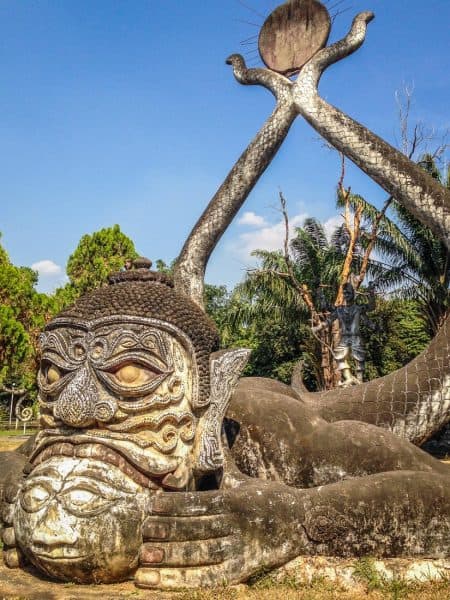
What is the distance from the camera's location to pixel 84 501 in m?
3.84

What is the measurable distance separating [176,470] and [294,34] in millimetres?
5302

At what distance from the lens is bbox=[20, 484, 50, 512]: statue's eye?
391 centimetres

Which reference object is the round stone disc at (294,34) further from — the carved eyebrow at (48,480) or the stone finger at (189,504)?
the carved eyebrow at (48,480)

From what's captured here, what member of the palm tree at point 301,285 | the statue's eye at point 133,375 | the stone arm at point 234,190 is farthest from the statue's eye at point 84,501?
the palm tree at point 301,285

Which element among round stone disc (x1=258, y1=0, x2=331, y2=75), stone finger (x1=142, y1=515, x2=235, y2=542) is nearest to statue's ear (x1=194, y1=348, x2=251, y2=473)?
stone finger (x1=142, y1=515, x2=235, y2=542)

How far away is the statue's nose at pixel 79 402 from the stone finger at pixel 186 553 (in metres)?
0.86

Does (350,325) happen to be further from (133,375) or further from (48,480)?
(48,480)

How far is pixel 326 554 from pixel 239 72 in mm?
5776

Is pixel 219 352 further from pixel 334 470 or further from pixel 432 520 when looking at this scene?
pixel 432 520

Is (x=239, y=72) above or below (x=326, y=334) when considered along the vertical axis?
above

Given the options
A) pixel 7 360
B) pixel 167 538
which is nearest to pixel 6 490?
pixel 167 538

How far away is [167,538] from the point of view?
3811 millimetres

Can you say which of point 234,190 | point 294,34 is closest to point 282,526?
point 234,190

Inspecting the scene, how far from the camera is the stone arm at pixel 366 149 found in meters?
6.35
